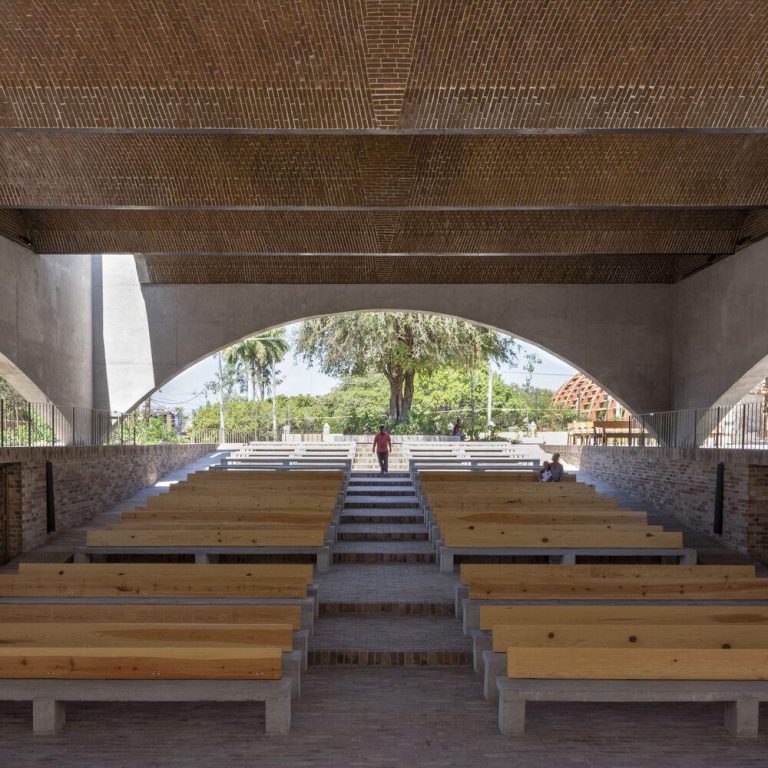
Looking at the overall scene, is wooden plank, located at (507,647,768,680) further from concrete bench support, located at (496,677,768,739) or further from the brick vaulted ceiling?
the brick vaulted ceiling

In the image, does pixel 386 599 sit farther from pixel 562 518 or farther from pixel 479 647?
pixel 562 518

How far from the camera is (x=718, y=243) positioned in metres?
15.6

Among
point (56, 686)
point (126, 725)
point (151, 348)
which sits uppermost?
point (151, 348)

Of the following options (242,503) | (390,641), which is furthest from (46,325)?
(390,641)

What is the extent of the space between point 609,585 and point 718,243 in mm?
11015

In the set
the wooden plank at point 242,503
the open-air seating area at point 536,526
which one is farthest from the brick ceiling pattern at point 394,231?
the wooden plank at point 242,503

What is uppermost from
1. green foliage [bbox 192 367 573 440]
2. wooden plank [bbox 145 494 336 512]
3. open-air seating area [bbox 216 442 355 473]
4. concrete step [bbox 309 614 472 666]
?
green foliage [bbox 192 367 573 440]

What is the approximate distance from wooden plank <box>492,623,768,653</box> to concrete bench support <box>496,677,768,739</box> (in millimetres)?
407

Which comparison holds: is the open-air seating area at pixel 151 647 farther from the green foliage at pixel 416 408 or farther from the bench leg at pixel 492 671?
the green foliage at pixel 416 408

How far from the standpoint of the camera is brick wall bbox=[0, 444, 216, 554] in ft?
33.9

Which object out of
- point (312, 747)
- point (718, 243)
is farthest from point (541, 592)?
point (718, 243)

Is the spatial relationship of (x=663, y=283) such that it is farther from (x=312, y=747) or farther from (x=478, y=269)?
(x=312, y=747)

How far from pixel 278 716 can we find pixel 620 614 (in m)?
2.66

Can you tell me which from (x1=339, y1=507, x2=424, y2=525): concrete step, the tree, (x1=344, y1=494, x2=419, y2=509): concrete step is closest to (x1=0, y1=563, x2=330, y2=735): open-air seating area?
(x1=339, y1=507, x2=424, y2=525): concrete step
